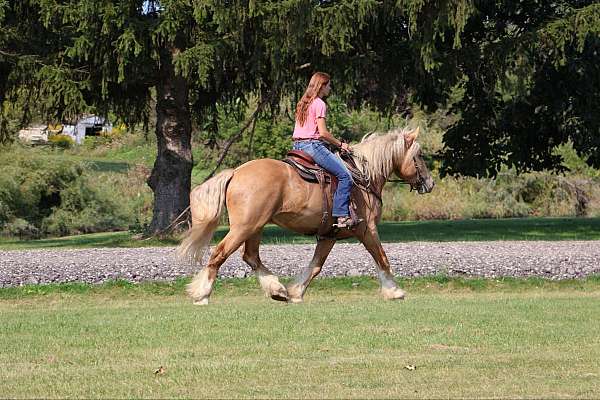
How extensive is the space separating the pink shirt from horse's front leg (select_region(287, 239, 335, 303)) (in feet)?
4.46

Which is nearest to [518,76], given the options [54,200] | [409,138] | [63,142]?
[409,138]

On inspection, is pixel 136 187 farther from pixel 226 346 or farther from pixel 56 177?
pixel 226 346

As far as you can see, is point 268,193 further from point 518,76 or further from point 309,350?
point 518,76

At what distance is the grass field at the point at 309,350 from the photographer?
315 inches

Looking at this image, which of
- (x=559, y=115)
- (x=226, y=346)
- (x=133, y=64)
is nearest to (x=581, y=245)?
(x=559, y=115)

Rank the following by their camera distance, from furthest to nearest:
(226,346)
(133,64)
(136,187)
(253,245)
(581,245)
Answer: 1. (136,187)
2. (133,64)
3. (581,245)
4. (253,245)
5. (226,346)

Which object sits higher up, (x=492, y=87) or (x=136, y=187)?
(x=492, y=87)

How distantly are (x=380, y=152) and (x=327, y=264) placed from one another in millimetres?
5414

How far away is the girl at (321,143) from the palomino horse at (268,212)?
0.24 m

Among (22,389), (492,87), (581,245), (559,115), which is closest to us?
(22,389)

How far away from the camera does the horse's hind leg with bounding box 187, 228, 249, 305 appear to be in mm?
13328

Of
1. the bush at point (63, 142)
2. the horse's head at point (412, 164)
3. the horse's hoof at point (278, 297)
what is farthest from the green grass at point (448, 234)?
the bush at point (63, 142)

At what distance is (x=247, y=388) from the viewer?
794 cm

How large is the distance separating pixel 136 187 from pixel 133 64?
63.8 ft
